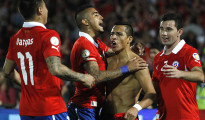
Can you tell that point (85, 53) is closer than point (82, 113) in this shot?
Yes

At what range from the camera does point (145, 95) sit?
4023 millimetres

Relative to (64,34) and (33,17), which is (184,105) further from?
(64,34)

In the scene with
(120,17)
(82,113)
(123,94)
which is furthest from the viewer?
(120,17)

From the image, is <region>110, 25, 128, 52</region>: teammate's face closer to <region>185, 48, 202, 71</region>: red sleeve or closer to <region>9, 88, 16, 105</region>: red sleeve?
<region>185, 48, 202, 71</region>: red sleeve

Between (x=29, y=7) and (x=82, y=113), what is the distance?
1515 mm

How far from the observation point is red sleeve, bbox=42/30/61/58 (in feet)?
11.7

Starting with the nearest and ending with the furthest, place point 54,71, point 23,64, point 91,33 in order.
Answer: point 54,71, point 23,64, point 91,33

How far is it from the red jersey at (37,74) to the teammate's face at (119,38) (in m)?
1.02

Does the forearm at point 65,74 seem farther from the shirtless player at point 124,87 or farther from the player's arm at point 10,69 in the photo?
the player's arm at point 10,69

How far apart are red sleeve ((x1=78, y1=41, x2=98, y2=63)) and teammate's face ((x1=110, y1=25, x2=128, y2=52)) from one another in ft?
0.91

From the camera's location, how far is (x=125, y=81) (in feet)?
14.0

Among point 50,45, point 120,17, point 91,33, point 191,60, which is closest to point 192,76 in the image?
point 191,60

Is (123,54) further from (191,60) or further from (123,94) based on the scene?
(191,60)

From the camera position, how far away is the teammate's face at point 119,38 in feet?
14.6
